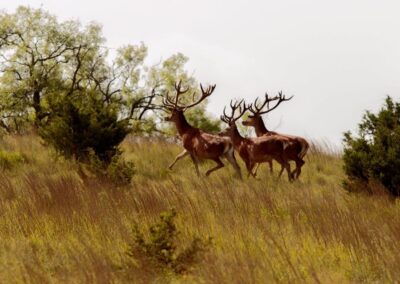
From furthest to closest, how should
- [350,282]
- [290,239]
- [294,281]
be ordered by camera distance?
[290,239] → [350,282] → [294,281]

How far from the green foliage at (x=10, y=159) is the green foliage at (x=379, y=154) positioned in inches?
273

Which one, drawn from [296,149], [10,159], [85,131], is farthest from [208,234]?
[10,159]

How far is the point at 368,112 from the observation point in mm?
12414

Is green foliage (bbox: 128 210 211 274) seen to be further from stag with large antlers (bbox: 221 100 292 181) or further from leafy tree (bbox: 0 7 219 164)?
leafy tree (bbox: 0 7 219 164)

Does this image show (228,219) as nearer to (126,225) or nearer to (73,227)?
(126,225)

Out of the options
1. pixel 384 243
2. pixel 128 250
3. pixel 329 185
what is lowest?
pixel 329 185

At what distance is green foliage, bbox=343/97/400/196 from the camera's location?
11.1 metres

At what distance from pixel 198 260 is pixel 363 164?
6.44 m

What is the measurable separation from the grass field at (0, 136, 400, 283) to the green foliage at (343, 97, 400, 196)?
942mm

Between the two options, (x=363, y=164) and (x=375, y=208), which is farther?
(x=363, y=164)

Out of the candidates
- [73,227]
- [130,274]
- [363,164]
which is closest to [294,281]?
[130,274]

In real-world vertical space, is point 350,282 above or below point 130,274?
below

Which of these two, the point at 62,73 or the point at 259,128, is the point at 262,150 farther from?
the point at 62,73

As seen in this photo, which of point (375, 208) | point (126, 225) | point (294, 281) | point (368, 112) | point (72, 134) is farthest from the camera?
point (72, 134)
